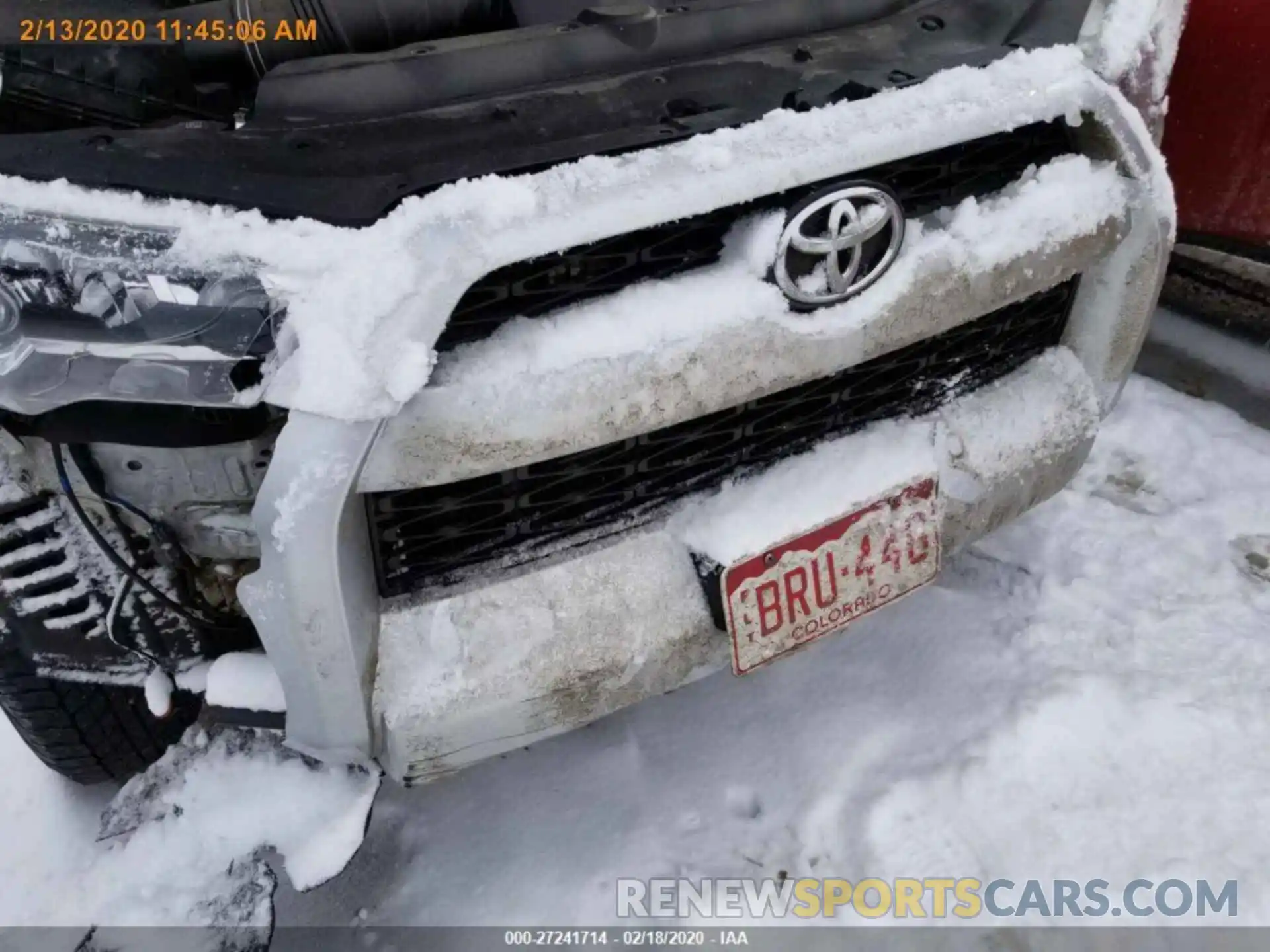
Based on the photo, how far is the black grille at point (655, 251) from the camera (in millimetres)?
1258

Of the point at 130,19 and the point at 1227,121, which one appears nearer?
the point at 130,19

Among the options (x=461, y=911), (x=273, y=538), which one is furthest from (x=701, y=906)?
(x=273, y=538)

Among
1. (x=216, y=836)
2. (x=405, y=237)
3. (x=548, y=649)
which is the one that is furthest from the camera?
(x=216, y=836)

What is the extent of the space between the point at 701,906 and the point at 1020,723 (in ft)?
2.30

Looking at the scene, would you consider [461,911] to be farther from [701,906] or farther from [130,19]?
[130,19]

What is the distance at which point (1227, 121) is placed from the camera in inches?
109

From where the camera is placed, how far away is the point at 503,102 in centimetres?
143

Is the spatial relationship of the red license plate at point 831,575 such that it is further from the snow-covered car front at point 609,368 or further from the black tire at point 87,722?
the black tire at point 87,722

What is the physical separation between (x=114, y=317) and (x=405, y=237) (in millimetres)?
343

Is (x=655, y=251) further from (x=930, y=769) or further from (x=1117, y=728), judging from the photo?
Result: (x=1117, y=728)

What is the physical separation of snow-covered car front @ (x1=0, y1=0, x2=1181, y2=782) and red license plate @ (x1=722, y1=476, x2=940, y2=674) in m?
0.01
